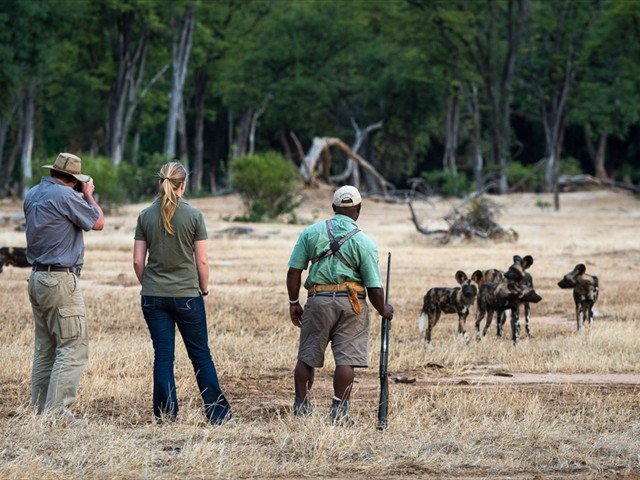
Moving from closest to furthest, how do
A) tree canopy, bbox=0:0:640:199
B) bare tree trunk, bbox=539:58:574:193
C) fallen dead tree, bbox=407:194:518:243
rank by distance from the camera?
fallen dead tree, bbox=407:194:518:243
tree canopy, bbox=0:0:640:199
bare tree trunk, bbox=539:58:574:193

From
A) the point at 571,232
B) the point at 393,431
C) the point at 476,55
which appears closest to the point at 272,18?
the point at 476,55

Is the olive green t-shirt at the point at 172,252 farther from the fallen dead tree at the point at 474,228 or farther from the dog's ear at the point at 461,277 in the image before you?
the fallen dead tree at the point at 474,228

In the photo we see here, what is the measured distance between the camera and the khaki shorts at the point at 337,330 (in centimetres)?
862

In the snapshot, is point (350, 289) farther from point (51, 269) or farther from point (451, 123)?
point (451, 123)

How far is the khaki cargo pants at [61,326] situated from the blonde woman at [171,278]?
0.49 metres

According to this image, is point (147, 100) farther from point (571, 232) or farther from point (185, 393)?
point (185, 393)

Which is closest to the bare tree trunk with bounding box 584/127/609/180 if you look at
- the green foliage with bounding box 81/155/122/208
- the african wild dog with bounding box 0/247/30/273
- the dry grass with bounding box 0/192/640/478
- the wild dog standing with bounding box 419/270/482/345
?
the green foliage with bounding box 81/155/122/208

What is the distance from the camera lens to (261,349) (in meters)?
12.7

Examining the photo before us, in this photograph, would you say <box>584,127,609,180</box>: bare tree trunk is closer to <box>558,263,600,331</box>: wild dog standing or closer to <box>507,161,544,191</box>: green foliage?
<box>507,161,544,191</box>: green foliage

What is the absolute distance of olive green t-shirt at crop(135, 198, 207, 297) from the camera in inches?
341

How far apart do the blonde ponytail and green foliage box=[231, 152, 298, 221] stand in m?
29.5

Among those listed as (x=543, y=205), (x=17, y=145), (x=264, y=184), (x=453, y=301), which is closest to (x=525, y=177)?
(x=543, y=205)

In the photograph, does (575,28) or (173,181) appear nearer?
(173,181)

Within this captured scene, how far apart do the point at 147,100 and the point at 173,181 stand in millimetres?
56048
